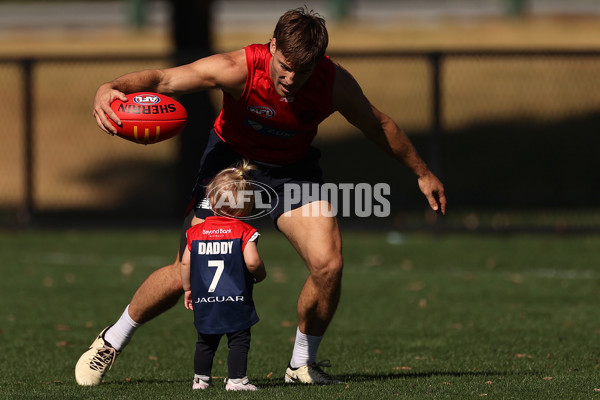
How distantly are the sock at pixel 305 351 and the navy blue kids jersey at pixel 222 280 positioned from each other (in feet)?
2.00

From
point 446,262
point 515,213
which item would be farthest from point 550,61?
point 446,262

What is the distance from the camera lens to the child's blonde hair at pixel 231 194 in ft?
18.5

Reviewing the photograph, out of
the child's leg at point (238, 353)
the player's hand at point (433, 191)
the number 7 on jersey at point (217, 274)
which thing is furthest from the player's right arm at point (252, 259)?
the player's hand at point (433, 191)

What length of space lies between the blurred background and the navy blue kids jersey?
8.00 meters

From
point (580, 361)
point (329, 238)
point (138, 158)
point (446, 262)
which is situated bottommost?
point (138, 158)

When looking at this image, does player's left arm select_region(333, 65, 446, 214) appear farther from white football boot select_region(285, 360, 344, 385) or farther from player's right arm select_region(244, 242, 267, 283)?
white football boot select_region(285, 360, 344, 385)

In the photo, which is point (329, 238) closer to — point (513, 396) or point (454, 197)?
point (513, 396)

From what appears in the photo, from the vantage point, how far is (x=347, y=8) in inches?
1195

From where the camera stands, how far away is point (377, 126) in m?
6.26

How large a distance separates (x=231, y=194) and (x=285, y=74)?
0.68 metres

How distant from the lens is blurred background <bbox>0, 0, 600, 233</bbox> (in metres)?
14.6

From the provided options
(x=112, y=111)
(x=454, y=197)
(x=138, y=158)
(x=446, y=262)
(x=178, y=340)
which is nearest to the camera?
(x=112, y=111)

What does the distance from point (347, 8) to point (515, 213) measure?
52.2 ft

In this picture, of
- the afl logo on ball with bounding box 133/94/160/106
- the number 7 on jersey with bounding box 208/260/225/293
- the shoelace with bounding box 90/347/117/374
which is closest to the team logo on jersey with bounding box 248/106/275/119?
→ the afl logo on ball with bounding box 133/94/160/106
